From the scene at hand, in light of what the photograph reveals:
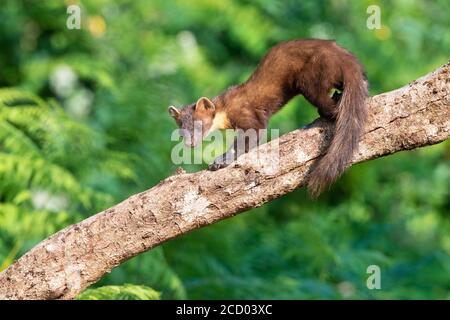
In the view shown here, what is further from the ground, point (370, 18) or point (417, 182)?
point (370, 18)

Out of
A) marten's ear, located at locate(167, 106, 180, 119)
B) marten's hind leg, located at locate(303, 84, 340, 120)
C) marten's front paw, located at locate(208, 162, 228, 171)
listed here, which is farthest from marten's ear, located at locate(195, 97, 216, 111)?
marten's front paw, located at locate(208, 162, 228, 171)

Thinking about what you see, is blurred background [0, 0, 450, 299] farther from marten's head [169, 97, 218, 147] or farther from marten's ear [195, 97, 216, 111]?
marten's ear [195, 97, 216, 111]

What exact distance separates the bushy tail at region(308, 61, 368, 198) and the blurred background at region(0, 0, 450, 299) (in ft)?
8.60

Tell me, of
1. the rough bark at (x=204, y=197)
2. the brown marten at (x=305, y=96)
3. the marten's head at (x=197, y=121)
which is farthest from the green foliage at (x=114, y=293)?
the marten's head at (x=197, y=121)

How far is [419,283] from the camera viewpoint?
909 cm

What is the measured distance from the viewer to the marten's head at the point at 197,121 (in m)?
6.48

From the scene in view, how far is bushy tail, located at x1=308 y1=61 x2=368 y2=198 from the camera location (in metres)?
4.69

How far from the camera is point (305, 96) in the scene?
571cm

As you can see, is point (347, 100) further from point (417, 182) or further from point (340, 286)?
point (417, 182)

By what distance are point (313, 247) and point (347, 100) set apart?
3675 millimetres

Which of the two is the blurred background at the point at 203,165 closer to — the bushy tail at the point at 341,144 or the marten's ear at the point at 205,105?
the marten's ear at the point at 205,105

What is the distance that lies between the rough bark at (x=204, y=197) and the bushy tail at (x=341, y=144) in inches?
2.9

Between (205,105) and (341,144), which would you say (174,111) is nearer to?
(205,105)
